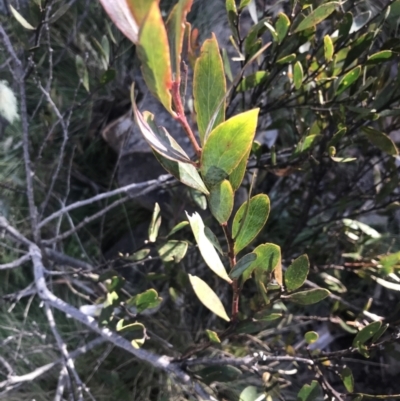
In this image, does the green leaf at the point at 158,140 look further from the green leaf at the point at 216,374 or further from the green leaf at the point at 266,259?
the green leaf at the point at 216,374

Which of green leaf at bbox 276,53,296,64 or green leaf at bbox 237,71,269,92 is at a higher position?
green leaf at bbox 276,53,296,64

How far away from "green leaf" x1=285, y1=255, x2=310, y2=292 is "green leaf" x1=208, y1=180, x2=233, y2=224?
0.14 metres

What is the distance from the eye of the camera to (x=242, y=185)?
3.65 feet

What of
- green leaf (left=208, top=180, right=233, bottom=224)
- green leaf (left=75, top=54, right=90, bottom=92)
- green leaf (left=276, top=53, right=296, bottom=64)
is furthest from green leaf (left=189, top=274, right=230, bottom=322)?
green leaf (left=75, top=54, right=90, bottom=92)

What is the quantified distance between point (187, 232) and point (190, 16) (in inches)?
29.0

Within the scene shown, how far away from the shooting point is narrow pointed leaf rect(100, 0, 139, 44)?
1.06ft

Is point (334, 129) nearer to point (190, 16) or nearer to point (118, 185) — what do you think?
point (118, 185)

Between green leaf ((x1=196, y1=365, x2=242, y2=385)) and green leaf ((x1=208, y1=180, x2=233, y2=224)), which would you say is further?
green leaf ((x1=196, y1=365, x2=242, y2=385))

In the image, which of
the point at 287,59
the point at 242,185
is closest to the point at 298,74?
the point at 287,59

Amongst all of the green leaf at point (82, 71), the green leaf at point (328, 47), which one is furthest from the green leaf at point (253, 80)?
the green leaf at point (82, 71)

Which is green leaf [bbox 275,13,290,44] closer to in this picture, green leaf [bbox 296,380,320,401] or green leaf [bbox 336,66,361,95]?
green leaf [bbox 336,66,361,95]

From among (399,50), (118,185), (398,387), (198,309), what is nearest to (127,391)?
(198,309)

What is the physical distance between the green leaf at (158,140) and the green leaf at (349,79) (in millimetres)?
→ 400

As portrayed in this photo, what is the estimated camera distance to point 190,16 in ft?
5.01
